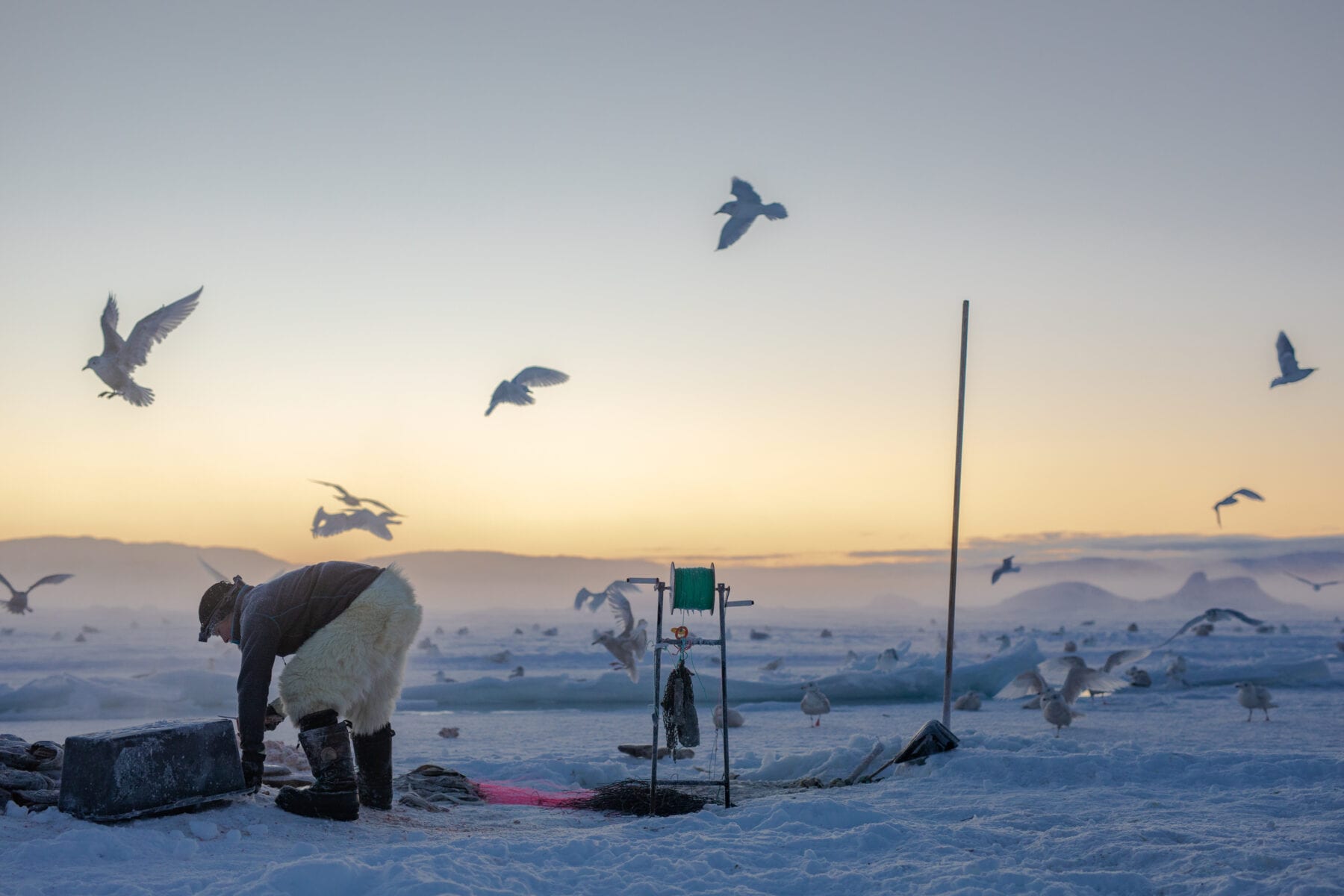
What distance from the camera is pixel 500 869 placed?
478 centimetres

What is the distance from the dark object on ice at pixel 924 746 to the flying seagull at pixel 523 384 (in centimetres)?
674

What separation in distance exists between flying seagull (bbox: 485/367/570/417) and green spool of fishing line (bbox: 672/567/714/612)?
20.6ft

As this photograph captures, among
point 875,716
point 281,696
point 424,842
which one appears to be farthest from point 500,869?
point 875,716

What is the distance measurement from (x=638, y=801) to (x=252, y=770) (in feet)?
8.74

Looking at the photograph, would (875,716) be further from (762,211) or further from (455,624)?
(455,624)

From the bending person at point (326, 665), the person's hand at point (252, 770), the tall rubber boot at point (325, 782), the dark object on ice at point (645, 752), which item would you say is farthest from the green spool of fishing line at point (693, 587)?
the dark object on ice at point (645, 752)

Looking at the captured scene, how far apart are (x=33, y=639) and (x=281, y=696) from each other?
32.2m

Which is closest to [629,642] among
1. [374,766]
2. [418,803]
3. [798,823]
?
[418,803]

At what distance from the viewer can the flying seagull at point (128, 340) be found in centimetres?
944

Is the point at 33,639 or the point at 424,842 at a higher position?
the point at 424,842

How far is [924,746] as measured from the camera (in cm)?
796

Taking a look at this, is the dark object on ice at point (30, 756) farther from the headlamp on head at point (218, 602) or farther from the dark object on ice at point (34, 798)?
the headlamp on head at point (218, 602)

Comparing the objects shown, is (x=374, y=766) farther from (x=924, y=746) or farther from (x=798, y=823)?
(x=924, y=746)

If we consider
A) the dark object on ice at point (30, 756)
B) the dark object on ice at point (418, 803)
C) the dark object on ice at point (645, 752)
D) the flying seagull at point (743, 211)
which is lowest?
the dark object on ice at point (645, 752)
